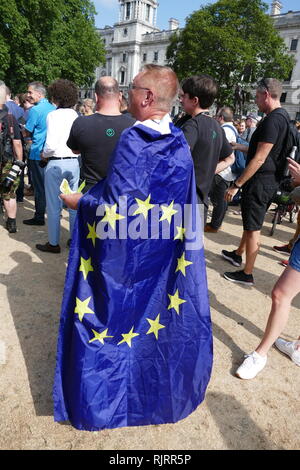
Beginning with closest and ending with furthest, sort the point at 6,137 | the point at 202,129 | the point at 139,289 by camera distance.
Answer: the point at 139,289 < the point at 202,129 < the point at 6,137

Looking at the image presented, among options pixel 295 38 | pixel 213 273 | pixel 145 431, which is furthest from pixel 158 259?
pixel 295 38

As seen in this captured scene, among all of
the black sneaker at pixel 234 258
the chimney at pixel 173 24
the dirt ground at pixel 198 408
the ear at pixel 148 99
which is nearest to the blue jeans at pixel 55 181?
the dirt ground at pixel 198 408

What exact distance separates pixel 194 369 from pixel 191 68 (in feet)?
132

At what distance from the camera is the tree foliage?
73.6 ft

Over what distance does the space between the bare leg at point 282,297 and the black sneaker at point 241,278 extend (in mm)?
1584

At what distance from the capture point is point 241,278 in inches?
160

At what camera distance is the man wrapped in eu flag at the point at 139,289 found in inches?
66.3

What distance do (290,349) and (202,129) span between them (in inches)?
81.6

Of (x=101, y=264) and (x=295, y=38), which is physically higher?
(x=295, y=38)

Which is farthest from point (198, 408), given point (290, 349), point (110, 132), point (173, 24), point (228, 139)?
point (173, 24)

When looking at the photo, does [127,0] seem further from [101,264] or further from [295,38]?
[101,264]

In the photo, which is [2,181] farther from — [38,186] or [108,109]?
[108,109]

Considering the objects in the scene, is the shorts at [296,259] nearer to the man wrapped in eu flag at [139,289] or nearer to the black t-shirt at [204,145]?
the man wrapped in eu flag at [139,289]

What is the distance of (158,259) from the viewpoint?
1859mm
